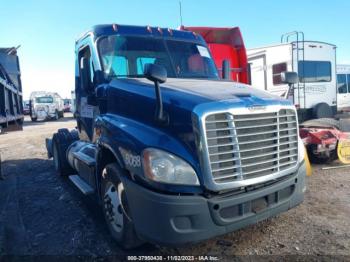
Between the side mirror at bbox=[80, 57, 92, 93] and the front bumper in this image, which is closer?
the front bumper

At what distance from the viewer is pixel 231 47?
9.21 m

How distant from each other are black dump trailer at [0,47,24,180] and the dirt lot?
9.49 ft

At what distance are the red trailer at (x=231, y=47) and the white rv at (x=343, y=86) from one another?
538 inches

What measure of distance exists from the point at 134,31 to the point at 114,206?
8.25 feet

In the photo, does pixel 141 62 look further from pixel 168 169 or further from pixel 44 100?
pixel 44 100

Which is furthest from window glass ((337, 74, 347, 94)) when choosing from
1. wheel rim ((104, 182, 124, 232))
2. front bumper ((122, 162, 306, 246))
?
wheel rim ((104, 182, 124, 232))

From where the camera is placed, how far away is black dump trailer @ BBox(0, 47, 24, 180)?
9602 millimetres

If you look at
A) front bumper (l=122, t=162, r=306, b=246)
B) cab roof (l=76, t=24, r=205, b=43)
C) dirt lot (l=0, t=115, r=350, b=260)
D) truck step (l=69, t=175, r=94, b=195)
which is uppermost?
cab roof (l=76, t=24, r=205, b=43)

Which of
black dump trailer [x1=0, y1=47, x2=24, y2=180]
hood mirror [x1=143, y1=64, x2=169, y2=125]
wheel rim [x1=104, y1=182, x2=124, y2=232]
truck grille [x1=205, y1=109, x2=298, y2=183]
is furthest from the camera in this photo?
black dump trailer [x1=0, y1=47, x2=24, y2=180]

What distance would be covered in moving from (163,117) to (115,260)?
163cm

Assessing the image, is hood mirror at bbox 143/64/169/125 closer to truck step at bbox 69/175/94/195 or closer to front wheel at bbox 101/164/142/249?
front wheel at bbox 101/164/142/249

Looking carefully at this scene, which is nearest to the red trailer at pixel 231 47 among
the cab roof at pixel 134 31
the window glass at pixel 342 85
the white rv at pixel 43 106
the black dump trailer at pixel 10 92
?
the cab roof at pixel 134 31

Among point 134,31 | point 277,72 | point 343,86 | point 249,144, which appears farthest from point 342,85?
point 249,144

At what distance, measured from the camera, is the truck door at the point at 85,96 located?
16.1 feet
